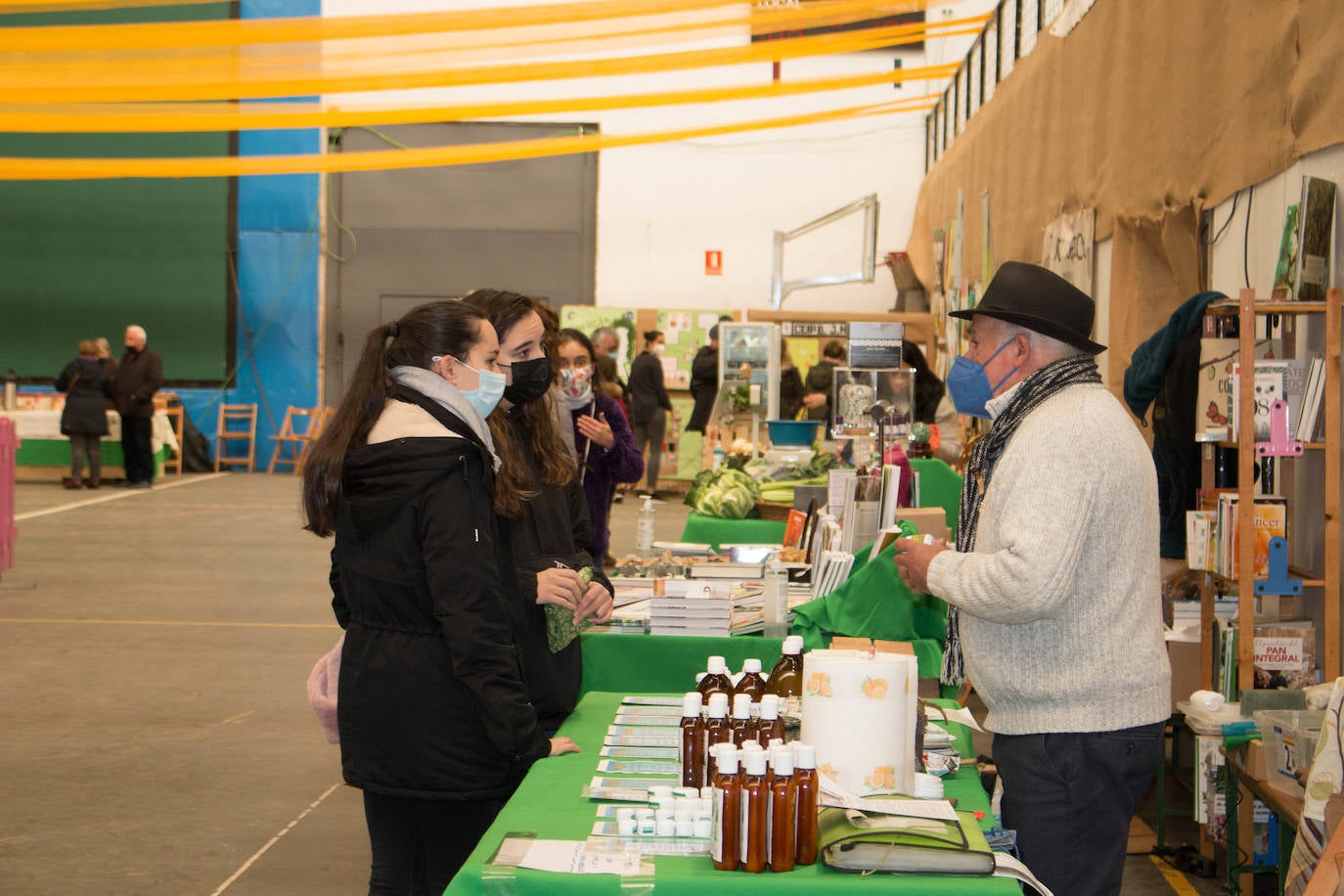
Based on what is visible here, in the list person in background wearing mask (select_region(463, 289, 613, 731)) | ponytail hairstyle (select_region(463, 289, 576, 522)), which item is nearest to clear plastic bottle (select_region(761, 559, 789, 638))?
person in background wearing mask (select_region(463, 289, 613, 731))

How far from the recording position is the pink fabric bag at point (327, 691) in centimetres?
264

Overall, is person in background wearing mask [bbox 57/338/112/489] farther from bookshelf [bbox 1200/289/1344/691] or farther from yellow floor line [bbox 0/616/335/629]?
bookshelf [bbox 1200/289/1344/691]

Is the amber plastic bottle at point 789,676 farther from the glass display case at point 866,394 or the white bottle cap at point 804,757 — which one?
the glass display case at point 866,394

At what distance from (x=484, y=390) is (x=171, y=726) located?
3663 millimetres

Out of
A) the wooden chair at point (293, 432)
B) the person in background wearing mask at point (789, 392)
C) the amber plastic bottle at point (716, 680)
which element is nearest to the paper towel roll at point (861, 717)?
the amber plastic bottle at point (716, 680)

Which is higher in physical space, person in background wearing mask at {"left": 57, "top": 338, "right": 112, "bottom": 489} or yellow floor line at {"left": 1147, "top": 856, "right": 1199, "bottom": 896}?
person in background wearing mask at {"left": 57, "top": 338, "right": 112, "bottom": 489}

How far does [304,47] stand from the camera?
25.8 ft

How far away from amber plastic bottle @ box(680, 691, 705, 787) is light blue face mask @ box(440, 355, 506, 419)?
681mm

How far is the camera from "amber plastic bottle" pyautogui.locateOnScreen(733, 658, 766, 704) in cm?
237

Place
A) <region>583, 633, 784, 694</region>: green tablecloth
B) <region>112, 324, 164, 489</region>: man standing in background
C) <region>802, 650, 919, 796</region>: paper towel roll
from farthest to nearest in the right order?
<region>112, 324, 164, 489</region>: man standing in background
<region>583, 633, 784, 694</region>: green tablecloth
<region>802, 650, 919, 796</region>: paper towel roll

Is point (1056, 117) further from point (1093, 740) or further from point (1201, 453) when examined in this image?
point (1093, 740)

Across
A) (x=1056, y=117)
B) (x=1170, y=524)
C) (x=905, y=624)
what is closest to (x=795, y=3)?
(x=1056, y=117)

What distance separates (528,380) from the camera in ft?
9.64

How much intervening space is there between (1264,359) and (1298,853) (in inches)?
65.3
